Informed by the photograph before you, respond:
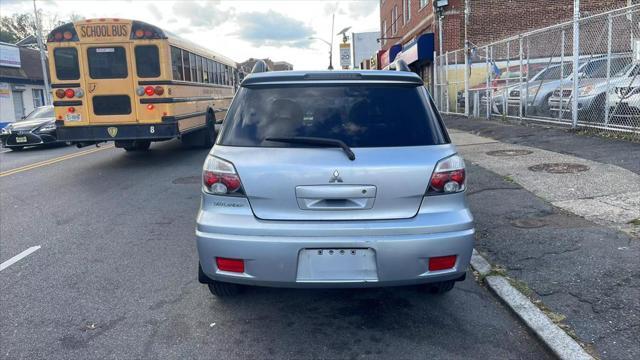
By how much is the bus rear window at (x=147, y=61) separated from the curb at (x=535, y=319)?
28.4 feet

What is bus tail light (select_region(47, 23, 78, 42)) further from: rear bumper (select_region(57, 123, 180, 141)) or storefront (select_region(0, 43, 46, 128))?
Answer: storefront (select_region(0, 43, 46, 128))

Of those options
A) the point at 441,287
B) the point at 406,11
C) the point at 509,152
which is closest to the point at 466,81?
the point at 509,152

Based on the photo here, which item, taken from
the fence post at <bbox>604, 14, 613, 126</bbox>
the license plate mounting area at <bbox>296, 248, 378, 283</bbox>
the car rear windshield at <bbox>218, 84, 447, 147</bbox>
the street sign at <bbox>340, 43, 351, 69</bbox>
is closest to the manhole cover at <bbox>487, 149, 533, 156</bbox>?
the fence post at <bbox>604, 14, 613, 126</bbox>

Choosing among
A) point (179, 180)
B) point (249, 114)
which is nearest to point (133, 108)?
point (179, 180)

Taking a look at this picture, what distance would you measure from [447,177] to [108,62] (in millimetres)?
9589

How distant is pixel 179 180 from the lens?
9.66m

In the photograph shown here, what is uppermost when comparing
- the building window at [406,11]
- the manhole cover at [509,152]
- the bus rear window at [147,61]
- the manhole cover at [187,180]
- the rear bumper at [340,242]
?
the building window at [406,11]

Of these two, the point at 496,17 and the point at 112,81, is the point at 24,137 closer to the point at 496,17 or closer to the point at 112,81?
the point at 112,81

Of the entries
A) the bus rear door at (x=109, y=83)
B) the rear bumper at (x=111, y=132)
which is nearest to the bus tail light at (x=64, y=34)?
the bus rear door at (x=109, y=83)

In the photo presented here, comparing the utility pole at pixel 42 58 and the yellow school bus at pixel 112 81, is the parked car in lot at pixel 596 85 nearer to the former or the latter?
the yellow school bus at pixel 112 81

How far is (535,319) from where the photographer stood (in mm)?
3486

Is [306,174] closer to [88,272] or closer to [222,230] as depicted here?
[222,230]

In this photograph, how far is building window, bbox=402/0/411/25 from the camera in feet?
105

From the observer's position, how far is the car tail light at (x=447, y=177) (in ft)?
11.0
